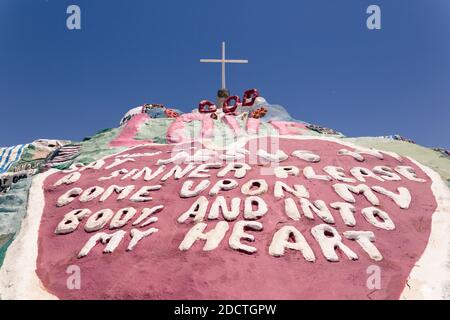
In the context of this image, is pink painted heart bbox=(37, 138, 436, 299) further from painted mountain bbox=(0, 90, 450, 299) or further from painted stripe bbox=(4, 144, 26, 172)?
painted stripe bbox=(4, 144, 26, 172)

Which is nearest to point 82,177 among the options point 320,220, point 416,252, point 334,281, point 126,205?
point 126,205

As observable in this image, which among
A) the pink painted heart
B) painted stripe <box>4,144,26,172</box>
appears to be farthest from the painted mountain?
painted stripe <box>4,144,26,172</box>

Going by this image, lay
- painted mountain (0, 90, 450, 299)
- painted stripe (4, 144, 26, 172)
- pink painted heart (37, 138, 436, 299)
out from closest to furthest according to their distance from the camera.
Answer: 1. pink painted heart (37, 138, 436, 299)
2. painted mountain (0, 90, 450, 299)
3. painted stripe (4, 144, 26, 172)

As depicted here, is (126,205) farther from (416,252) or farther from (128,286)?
(416,252)

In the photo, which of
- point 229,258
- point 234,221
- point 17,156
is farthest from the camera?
point 17,156

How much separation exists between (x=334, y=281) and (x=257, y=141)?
513 cm

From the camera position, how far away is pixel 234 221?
6.78 metres

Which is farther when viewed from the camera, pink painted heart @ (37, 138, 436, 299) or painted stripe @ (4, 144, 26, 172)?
painted stripe @ (4, 144, 26, 172)

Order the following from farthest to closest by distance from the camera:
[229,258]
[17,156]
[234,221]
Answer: [17,156]
[234,221]
[229,258]

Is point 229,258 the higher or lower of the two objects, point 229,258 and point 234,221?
the lower

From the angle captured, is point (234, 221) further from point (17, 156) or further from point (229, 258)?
point (17, 156)

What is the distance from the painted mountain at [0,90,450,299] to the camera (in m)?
5.54

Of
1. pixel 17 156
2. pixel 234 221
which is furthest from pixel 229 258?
pixel 17 156

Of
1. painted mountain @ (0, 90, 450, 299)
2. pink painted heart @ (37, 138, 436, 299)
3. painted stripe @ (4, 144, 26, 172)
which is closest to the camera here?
pink painted heart @ (37, 138, 436, 299)
